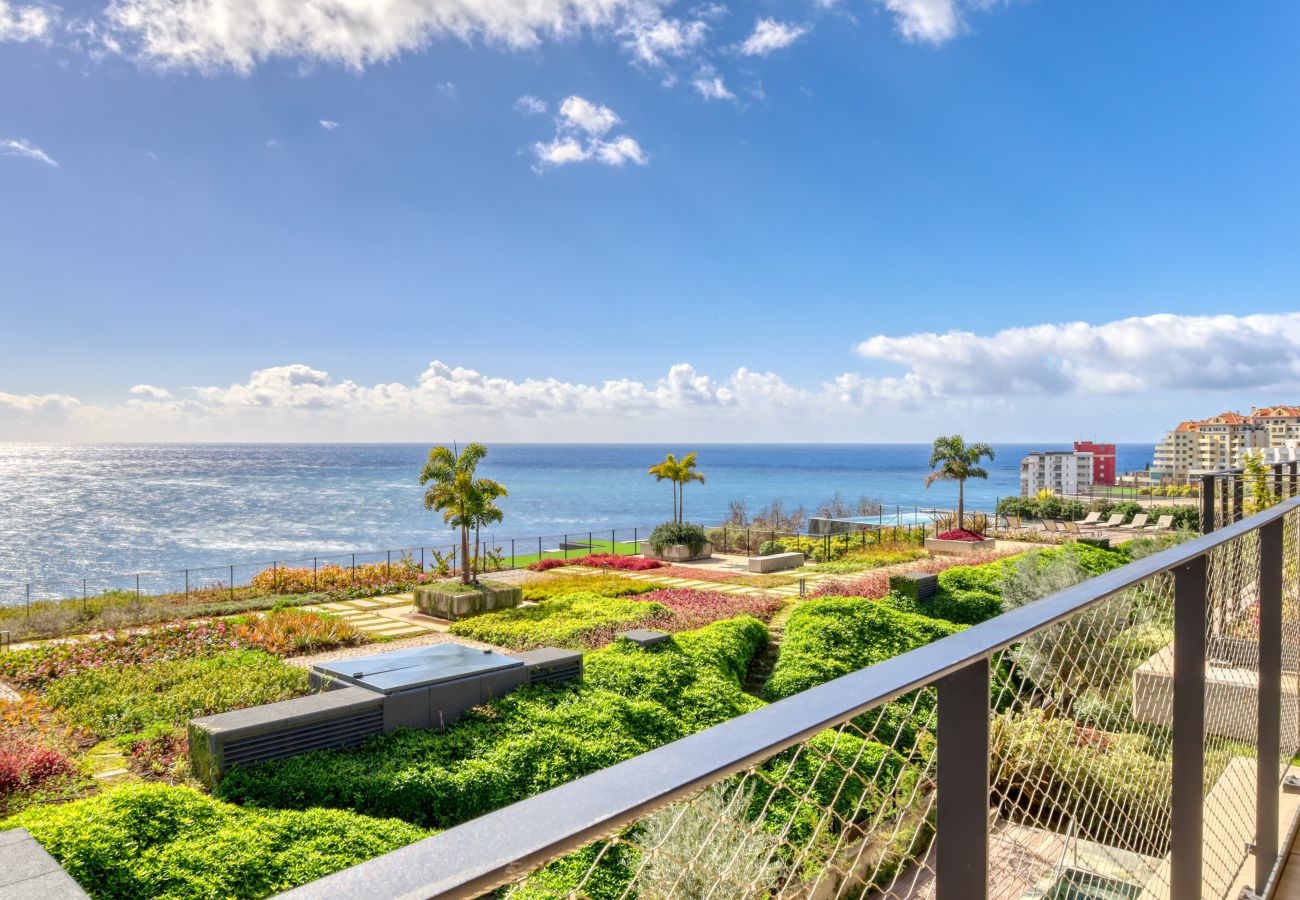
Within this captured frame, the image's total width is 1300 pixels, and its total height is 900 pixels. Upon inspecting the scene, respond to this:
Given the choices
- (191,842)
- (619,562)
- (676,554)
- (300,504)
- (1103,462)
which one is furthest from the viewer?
(300,504)

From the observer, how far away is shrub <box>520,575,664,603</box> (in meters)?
18.5

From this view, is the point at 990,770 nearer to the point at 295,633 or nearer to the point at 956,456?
the point at 295,633

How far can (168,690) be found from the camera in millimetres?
10906

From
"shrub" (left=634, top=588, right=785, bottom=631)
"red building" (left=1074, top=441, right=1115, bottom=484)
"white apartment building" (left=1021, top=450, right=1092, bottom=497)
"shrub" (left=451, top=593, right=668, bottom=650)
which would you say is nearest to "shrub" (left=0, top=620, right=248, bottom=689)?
"shrub" (left=451, top=593, right=668, bottom=650)

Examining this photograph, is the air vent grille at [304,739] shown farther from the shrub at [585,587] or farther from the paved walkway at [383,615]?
the shrub at [585,587]

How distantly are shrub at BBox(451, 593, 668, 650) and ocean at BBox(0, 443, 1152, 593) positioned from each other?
32.0 m

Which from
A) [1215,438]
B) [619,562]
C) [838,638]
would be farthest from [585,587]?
[1215,438]

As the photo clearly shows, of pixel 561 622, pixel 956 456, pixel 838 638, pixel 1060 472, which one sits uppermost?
pixel 956 456

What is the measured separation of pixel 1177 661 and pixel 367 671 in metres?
9.44

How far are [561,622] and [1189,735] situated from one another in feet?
44.8

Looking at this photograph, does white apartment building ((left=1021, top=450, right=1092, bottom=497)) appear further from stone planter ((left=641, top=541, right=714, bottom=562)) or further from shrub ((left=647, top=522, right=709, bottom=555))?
stone planter ((left=641, top=541, right=714, bottom=562))

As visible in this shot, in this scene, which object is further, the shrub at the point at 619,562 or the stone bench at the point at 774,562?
the shrub at the point at 619,562

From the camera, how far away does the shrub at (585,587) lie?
18516mm

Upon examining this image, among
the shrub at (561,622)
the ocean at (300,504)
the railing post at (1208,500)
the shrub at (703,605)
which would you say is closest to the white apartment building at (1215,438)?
the ocean at (300,504)
